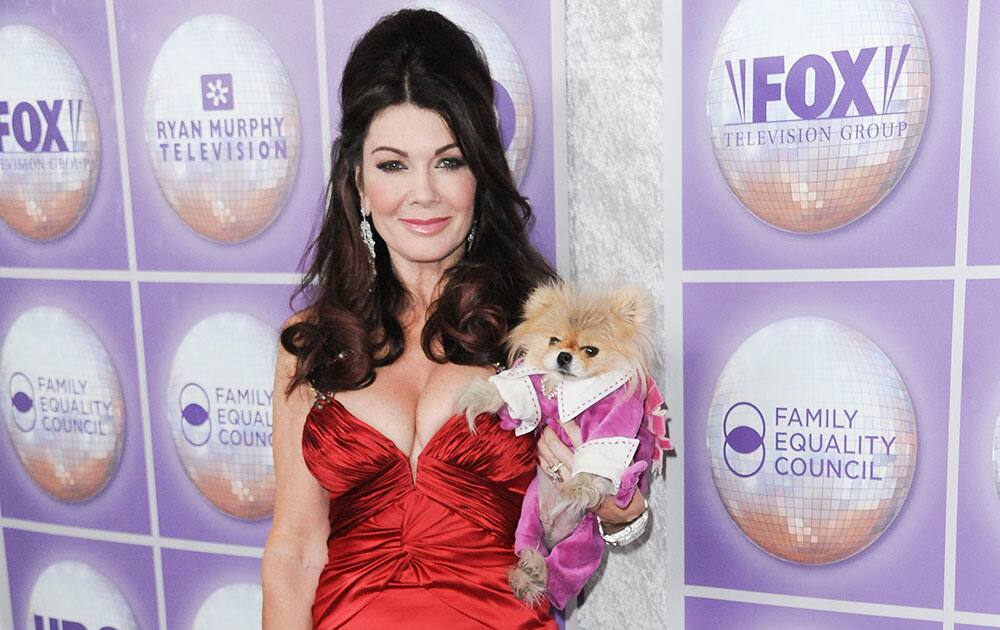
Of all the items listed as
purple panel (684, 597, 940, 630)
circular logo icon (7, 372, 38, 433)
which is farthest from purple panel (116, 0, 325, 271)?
purple panel (684, 597, 940, 630)

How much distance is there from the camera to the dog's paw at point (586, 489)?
151cm

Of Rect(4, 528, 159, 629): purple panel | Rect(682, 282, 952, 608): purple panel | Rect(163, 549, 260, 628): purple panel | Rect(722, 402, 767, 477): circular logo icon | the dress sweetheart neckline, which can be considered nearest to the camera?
the dress sweetheart neckline

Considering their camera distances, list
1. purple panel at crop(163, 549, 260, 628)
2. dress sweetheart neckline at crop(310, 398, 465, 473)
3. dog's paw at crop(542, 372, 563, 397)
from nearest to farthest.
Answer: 1. dog's paw at crop(542, 372, 563, 397)
2. dress sweetheart neckline at crop(310, 398, 465, 473)
3. purple panel at crop(163, 549, 260, 628)

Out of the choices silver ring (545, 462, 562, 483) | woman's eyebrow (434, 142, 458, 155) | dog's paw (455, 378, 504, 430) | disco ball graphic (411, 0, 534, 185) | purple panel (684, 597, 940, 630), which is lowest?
purple panel (684, 597, 940, 630)

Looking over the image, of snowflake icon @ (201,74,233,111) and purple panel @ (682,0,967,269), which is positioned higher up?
snowflake icon @ (201,74,233,111)

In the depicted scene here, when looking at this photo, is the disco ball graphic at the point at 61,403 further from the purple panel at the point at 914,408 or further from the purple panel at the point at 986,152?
the purple panel at the point at 986,152

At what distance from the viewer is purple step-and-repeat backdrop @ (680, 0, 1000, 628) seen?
1832 millimetres

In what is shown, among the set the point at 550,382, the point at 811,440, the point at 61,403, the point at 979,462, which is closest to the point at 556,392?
the point at 550,382

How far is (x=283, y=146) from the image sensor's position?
231 centimetres

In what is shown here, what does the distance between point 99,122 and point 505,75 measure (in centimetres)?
123

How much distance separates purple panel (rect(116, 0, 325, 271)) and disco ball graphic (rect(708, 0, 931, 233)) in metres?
1.04

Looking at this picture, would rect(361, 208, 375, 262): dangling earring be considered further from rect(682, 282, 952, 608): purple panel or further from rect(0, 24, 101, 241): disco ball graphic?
rect(0, 24, 101, 241): disco ball graphic

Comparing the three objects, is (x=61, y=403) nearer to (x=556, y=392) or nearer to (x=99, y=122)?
(x=99, y=122)

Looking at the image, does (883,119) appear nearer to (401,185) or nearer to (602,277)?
(602,277)
